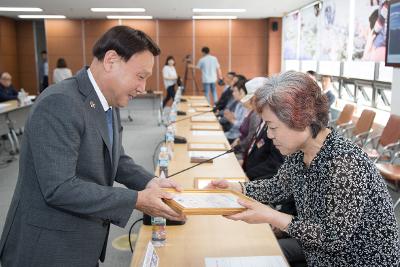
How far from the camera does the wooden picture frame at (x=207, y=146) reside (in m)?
3.58

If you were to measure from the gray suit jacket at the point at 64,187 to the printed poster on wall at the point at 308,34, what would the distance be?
8.53 metres

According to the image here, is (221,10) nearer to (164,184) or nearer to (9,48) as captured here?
(9,48)

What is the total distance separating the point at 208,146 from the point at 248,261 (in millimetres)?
2214

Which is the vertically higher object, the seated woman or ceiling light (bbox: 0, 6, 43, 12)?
ceiling light (bbox: 0, 6, 43, 12)

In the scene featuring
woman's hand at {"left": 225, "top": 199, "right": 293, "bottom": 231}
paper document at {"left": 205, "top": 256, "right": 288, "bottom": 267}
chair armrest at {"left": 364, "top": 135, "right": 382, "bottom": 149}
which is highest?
woman's hand at {"left": 225, "top": 199, "right": 293, "bottom": 231}

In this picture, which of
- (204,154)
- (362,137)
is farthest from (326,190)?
(362,137)

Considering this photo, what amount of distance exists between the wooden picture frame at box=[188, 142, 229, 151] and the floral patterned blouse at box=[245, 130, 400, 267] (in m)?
2.12

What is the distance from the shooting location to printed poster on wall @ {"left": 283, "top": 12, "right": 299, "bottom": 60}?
11133mm

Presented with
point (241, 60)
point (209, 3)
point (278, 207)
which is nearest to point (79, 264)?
point (278, 207)

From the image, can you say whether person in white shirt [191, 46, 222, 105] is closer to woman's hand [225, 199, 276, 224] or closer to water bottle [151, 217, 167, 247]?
water bottle [151, 217, 167, 247]

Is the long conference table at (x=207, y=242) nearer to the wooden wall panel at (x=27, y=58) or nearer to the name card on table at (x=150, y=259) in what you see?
the name card on table at (x=150, y=259)

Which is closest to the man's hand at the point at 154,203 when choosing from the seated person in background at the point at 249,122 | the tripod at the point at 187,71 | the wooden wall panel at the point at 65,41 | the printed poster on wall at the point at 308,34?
the seated person in background at the point at 249,122

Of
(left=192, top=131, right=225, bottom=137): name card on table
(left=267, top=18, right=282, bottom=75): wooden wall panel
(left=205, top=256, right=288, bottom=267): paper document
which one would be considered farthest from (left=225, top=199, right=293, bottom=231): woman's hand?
(left=267, top=18, right=282, bottom=75): wooden wall panel

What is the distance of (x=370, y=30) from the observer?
20.4 feet
